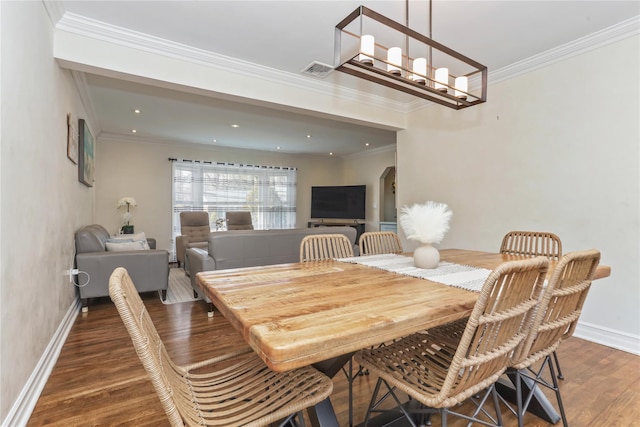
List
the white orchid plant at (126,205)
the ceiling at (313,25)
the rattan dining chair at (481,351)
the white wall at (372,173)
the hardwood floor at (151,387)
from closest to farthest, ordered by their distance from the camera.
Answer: the rattan dining chair at (481,351) < the hardwood floor at (151,387) < the ceiling at (313,25) < the white orchid plant at (126,205) < the white wall at (372,173)

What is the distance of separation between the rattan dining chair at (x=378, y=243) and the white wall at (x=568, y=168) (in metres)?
1.48

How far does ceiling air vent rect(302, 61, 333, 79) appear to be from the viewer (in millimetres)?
3029

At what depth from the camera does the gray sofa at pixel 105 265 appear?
3.11 m

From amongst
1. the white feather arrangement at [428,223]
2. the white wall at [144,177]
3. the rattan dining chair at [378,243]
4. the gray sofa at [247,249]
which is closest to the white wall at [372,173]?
the white wall at [144,177]

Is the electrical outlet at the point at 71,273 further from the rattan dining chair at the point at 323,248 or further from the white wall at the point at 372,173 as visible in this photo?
the white wall at the point at 372,173

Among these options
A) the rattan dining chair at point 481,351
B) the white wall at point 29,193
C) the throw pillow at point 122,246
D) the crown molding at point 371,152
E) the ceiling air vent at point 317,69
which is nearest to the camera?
the rattan dining chair at point 481,351

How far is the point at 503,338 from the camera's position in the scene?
109 cm

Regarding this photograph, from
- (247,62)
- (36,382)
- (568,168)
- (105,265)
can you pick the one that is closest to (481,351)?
(36,382)

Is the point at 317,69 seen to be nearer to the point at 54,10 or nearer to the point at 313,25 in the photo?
the point at 313,25

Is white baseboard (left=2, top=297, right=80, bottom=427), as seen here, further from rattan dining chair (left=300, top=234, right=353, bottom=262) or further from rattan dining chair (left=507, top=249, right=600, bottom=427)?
rattan dining chair (left=507, top=249, right=600, bottom=427)

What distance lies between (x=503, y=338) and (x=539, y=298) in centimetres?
22

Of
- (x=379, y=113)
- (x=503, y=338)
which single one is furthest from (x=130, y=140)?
(x=503, y=338)

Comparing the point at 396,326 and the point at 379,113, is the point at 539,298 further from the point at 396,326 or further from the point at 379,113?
the point at 379,113

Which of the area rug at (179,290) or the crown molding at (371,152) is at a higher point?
the crown molding at (371,152)
